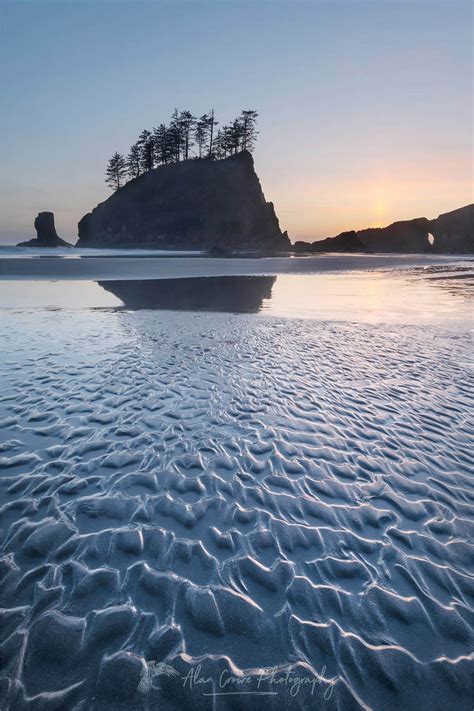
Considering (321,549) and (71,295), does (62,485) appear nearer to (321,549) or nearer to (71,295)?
(321,549)

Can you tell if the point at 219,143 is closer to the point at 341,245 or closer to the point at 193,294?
the point at 341,245

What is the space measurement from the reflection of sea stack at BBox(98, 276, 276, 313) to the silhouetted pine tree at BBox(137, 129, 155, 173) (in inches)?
4867

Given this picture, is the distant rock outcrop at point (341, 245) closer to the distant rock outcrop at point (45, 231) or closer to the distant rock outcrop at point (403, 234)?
the distant rock outcrop at point (403, 234)

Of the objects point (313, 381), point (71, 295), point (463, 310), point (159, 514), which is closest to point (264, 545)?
point (159, 514)

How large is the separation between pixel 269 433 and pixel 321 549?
102 inches

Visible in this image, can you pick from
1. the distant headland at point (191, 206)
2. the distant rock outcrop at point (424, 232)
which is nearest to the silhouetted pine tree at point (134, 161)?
the distant headland at point (191, 206)

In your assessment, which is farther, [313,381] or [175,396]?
[313,381]

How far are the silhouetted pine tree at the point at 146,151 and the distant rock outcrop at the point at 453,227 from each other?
11256 centimetres

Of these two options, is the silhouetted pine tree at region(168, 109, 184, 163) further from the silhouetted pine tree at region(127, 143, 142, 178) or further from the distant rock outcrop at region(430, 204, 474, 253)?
the distant rock outcrop at region(430, 204, 474, 253)

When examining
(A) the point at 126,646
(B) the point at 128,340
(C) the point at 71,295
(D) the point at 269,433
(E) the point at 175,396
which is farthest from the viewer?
(C) the point at 71,295

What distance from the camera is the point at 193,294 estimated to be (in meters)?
23.2

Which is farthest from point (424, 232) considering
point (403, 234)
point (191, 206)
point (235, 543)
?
point (235, 543)

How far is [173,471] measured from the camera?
5.24 metres

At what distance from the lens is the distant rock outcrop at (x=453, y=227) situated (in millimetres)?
142250
